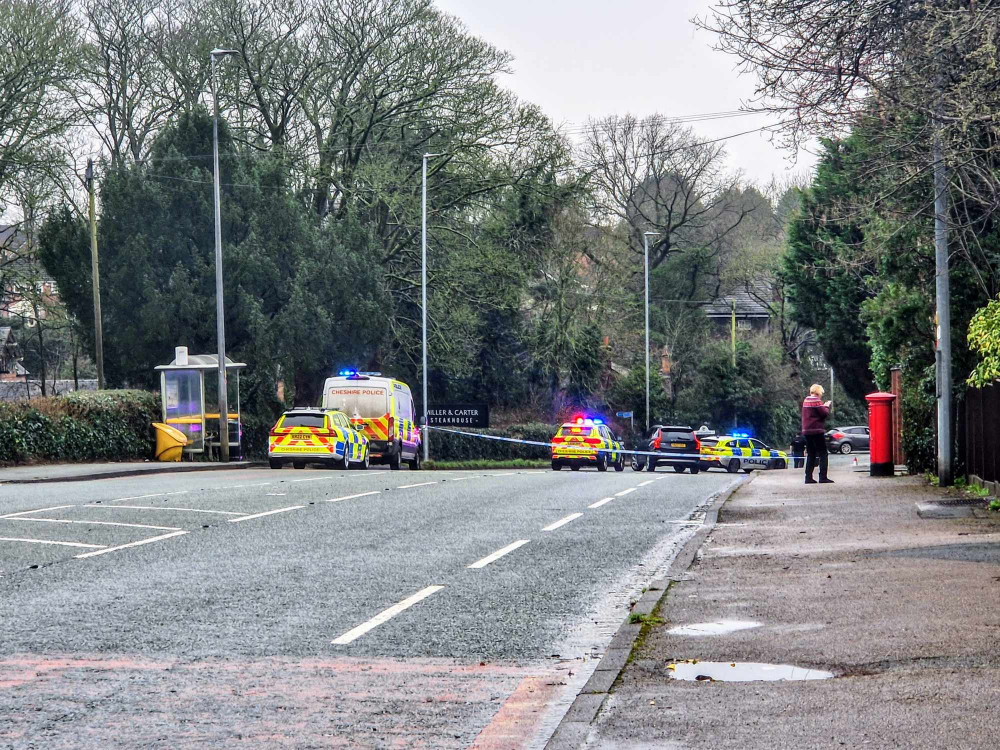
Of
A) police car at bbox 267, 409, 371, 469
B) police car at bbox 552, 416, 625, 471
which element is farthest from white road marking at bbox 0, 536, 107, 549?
police car at bbox 552, 416, 625, 471

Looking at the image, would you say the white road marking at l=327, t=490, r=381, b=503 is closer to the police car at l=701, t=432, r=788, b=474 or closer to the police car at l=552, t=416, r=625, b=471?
the police car at l=552, t=416, r=625, b=471

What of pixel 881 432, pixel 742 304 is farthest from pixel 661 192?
pixel 881 432

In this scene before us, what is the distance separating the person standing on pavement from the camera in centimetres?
2300

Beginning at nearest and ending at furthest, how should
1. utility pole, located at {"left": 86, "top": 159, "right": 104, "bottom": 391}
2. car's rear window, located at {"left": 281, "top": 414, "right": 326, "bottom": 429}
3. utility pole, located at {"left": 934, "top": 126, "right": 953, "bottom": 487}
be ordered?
utility pole, located at {"left": 934, "top": 126, "right": 953, "bottom": 487}, car's rear window, located at {"left": 281, "top": 414, "right": 326, "bottom": 429}, utility pole, located at {"left": 86, "top": 159, "right": 104, "bottom": 391}

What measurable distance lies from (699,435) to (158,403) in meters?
23.2

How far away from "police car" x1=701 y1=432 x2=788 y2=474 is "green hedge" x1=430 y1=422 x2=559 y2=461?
7.77 m

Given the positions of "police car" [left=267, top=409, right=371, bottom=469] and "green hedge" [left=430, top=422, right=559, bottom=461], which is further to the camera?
"green hedge" [left=430, top=422, right=559, bottom=461]

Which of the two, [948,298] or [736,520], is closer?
[736,520]

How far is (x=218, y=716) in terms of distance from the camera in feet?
19.7

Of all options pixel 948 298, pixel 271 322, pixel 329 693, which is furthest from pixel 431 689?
pixel 271 322

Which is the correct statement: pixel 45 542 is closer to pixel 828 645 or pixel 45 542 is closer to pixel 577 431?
pixel 828 645

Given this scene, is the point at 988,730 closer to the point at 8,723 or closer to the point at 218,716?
the point at 218,716

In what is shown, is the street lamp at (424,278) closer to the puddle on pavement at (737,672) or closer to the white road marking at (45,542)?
the white road marking at (45,542)

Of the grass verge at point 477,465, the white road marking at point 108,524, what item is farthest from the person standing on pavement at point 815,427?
the grass verge at point 477,465
